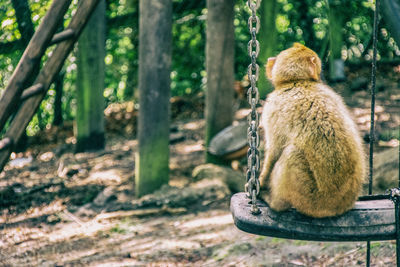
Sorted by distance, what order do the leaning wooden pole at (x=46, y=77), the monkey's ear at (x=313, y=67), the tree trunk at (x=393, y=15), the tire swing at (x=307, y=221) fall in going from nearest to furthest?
the tire swing at (x=307, y=221), the monkey's ear at (x=313, y=67), the tree trunk at (x=393, y=15), the leaning wooden pole at (x=46, y=77)

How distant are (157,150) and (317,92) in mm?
2918

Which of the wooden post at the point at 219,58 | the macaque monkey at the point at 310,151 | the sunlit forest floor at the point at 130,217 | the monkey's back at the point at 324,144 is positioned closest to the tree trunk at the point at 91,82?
the sunlit forest floor at the point at 130,217

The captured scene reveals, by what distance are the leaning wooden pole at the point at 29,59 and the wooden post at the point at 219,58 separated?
8.04ft

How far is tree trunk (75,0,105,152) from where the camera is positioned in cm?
689

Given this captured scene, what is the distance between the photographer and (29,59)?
3.60 metres

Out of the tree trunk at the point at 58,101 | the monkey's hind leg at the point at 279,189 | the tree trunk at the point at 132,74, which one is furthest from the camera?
the tree trunk at the point at 132,74

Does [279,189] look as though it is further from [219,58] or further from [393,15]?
[219,58]

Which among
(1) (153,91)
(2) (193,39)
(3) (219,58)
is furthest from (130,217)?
(2) (193,39)

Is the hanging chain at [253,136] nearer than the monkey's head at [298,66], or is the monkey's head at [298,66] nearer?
the hanging chain at [253,136]

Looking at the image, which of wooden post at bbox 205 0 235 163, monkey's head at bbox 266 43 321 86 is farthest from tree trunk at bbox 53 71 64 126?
monkey's head at bbox 266 43 321 86

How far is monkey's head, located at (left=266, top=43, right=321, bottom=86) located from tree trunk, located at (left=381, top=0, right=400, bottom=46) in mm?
636

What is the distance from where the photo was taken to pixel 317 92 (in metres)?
2.91

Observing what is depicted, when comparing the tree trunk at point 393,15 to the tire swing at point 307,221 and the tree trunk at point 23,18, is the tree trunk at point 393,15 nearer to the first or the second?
the tire swing at point 307,221

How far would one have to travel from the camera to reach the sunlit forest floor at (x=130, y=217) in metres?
4.14
